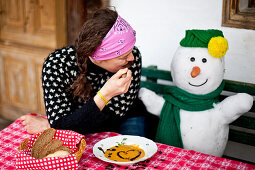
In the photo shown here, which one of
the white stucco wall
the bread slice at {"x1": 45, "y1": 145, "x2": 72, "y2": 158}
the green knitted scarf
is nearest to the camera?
the bread slice at {"x1": 45, "y1": 145, "x2": 72, "y2": 158}

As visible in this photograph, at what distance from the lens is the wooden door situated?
2.75 metres

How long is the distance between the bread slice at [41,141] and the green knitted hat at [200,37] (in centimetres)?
87

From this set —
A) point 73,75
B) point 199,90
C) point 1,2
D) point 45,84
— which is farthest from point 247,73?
point 1,2

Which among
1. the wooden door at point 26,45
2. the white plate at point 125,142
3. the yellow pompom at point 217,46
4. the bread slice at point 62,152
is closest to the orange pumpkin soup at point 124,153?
the white plate at point 125,142

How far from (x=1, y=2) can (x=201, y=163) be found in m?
2.60

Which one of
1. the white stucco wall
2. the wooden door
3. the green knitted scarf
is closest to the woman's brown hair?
the green knitted scarf

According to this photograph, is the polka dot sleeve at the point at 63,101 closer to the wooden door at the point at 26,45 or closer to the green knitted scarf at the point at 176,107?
the green knitted scarf at the point at 176,107

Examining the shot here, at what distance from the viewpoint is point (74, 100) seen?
1.74 meters

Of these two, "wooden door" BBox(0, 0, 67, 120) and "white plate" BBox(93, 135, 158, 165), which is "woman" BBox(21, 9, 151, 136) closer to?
"white plate" BBox(93, 135, 158, 165)

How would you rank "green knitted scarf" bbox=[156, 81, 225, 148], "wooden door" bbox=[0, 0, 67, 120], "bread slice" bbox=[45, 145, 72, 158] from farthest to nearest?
"wooden door" bbox=[0, 0, 67, 120] → "green knitted scarf" bbox=[156, 81, 225, 148] → "bread slice" bbox=[45, 145, 72, 158]

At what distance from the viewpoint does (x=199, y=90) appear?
1.72 metres

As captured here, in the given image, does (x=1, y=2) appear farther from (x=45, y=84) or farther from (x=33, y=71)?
(x=45, y=84)

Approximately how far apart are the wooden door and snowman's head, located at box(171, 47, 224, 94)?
1.28 meters

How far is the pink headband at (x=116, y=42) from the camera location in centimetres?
149
